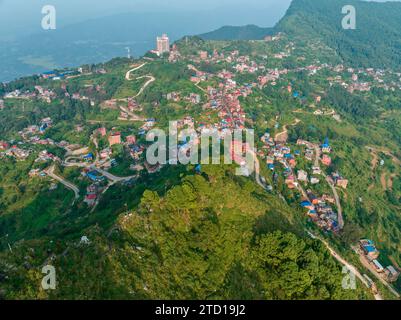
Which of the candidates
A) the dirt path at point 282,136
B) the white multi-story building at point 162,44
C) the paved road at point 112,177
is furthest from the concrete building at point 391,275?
the white multi-story building at point 162,44

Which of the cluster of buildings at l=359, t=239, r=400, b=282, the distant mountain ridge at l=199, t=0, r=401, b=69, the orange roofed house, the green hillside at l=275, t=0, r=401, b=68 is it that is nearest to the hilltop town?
the orange roofed house

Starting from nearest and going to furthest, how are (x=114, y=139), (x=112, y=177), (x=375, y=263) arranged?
1. (x=375, y=263)
2. (x=112, y=177)
3. (x=114, y=139)

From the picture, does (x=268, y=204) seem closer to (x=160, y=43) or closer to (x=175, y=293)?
(x=175, y=293)

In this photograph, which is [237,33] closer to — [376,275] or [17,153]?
[17,153]

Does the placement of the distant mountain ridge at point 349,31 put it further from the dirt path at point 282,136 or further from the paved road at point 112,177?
the paved road at point 112,177

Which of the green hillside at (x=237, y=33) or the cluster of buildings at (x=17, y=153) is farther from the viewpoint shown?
the green hillside at (x=237, y=33)

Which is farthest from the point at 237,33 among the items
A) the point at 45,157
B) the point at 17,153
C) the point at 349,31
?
the point at 17,153

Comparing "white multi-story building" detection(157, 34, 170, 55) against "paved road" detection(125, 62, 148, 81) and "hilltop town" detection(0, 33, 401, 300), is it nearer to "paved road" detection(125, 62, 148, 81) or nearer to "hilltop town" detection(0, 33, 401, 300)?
"hilltop town" detection(0, 33, 401, 300)

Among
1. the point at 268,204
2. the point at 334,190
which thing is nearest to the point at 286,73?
the point at 334,190
